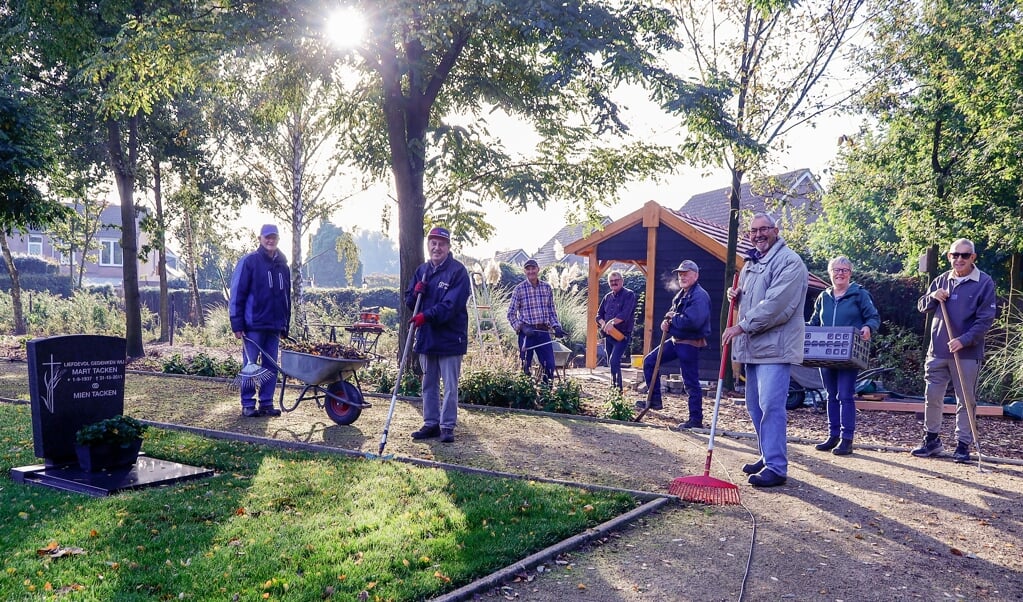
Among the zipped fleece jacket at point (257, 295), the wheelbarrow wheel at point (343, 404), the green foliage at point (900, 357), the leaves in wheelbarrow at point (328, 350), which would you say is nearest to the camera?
the leaves in wheelbarrow at point (328, 350)

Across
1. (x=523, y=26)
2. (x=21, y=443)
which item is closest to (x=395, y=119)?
(x=523, y=26)

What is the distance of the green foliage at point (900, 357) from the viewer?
12.4 metres

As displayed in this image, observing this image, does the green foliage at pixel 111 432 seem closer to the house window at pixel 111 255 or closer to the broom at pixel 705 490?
the broom at pixel 705 490

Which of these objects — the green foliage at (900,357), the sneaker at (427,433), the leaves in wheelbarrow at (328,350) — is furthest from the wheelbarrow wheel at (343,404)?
the green foliage at (900,357)

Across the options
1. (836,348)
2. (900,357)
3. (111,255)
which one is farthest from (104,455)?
(111,255)

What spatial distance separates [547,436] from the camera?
7.05m

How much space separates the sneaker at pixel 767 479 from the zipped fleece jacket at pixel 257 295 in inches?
194

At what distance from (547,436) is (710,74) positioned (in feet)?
16.3

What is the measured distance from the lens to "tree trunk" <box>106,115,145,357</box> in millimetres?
13617

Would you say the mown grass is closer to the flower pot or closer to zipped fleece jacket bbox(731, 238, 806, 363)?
the flower pot

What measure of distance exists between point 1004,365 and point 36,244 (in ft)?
202

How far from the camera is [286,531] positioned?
3992 millimetres

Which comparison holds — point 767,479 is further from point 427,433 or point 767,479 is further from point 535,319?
point 535,319

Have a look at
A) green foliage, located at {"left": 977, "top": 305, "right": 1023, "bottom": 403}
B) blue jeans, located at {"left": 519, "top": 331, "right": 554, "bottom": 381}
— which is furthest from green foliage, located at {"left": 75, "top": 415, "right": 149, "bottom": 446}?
green foliage, located at {"left": 977, "top": 305, "right": 1023, "bottom": 403}
